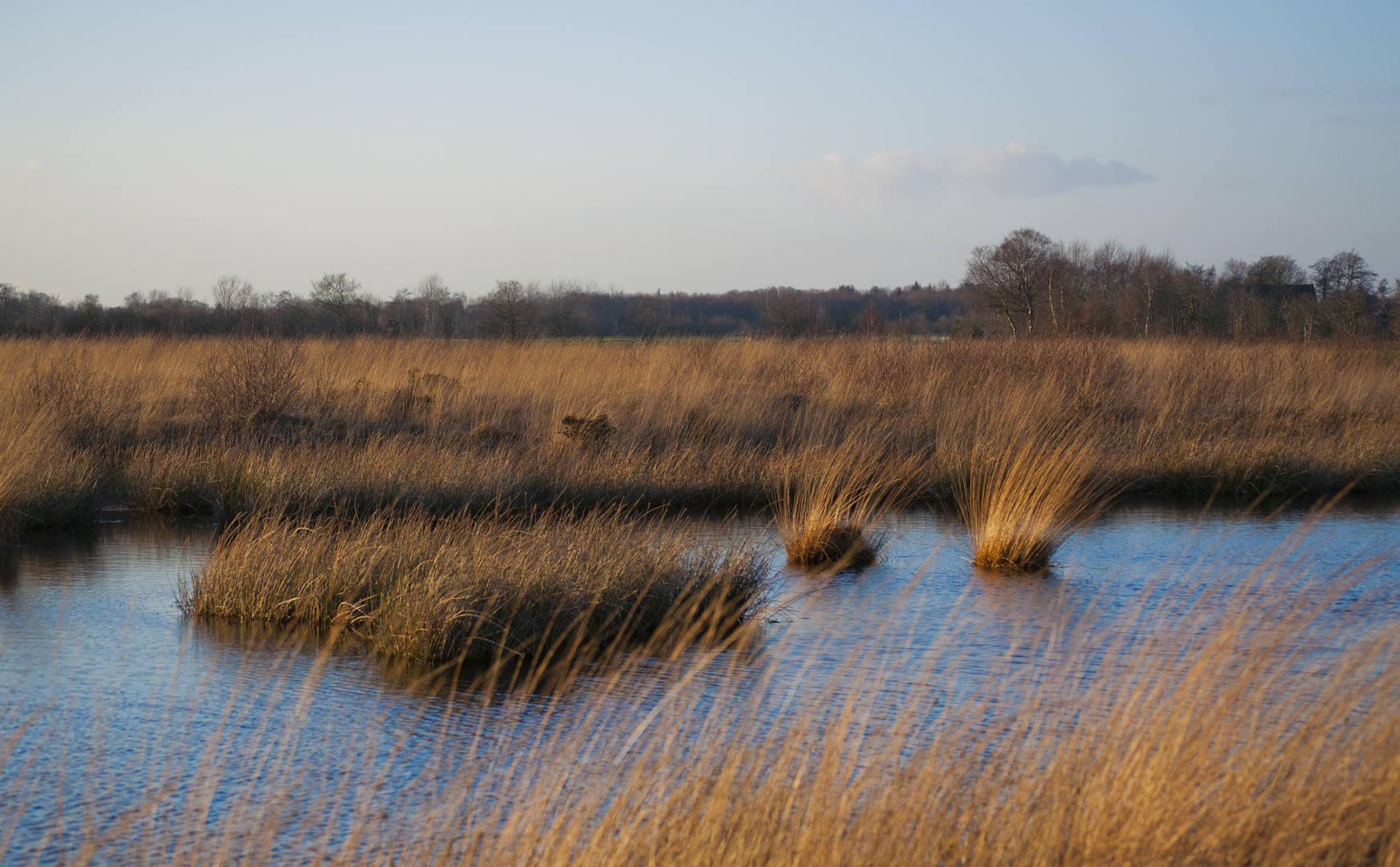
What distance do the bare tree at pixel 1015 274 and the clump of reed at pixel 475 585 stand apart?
2532 centimetres

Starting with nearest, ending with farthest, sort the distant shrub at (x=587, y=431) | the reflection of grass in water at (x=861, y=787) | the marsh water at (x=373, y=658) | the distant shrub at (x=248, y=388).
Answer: the reflection of grass in water at (x=861, y=787)
the marsh water at (x=373, y=658)
the distant shrub at (x=587, y=431)
the distant shrub at (x=248, y=388)

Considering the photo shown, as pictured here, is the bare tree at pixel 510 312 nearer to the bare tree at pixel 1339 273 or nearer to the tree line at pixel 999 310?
the tree line at pixel 999 310

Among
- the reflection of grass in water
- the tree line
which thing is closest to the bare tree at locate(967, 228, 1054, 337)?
the tree line

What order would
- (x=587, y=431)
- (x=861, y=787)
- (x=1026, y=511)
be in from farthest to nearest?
1. (x=587, y=431)
2. (x=1026, y=511)
3. (x=861, y=787)

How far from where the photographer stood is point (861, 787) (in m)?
3.06

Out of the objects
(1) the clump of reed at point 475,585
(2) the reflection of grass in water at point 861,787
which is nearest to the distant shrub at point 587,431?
(1) the clump of reed at point 475,585

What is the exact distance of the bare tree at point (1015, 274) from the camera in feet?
98.0

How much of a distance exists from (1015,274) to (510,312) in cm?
1445

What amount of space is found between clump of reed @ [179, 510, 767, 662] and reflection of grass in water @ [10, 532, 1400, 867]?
0.60m

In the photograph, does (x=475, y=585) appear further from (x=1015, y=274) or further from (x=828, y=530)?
(x=1015, y=274)

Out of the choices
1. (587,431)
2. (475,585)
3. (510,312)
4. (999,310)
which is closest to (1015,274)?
(999,310)

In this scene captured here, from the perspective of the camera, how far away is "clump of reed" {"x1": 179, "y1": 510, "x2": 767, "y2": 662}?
5.38 metres

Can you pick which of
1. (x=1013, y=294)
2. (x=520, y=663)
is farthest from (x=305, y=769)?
(x=1013, y=294)

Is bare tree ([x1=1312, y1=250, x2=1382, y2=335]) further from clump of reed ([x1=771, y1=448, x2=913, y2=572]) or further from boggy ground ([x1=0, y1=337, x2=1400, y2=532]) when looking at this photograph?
clump of reed ([x1=771, y1=448, x2=913, y2=572])
